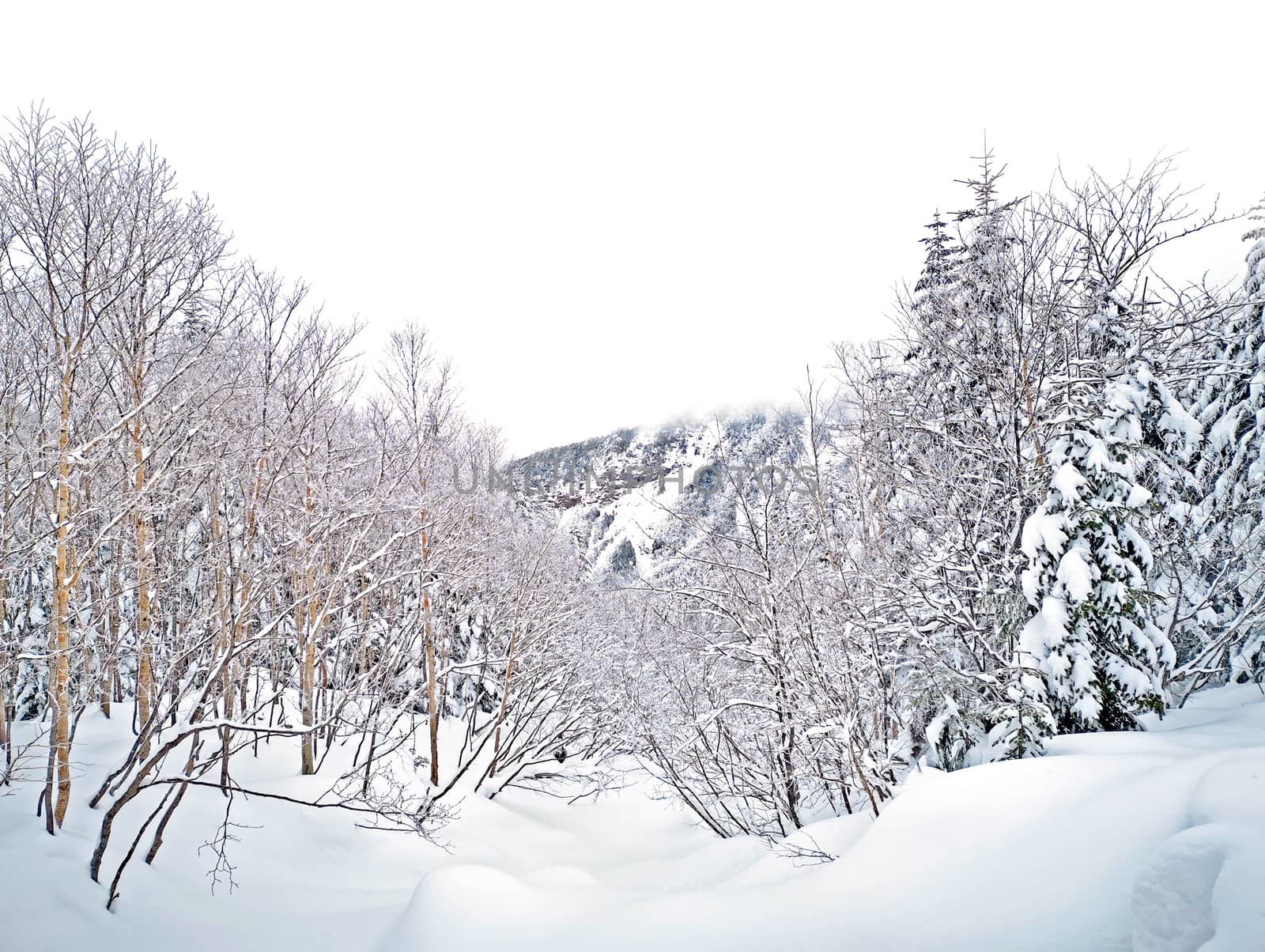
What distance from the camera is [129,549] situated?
12047 mm

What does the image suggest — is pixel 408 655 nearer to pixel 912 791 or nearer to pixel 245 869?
pixel 245 869

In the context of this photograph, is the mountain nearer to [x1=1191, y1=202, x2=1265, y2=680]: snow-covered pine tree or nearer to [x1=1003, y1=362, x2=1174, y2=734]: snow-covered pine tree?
[x1=1003, y1=362, x2=1174, y2=734]: snow-covered pine tree

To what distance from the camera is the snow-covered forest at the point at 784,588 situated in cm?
584

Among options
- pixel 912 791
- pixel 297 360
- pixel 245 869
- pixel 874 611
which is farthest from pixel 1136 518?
pixel 297 360

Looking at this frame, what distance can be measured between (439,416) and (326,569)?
16.2ft

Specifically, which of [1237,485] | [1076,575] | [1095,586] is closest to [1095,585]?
[1095,586]

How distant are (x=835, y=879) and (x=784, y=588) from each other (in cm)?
369

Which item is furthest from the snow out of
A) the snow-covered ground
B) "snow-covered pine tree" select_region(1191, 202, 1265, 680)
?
"snow-covered pine tree" select_region(1191, 202, 1265, 680)

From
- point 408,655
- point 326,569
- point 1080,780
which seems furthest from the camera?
point 408,655

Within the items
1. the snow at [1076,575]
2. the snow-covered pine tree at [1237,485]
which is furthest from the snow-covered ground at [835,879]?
the snow at [1076,575]

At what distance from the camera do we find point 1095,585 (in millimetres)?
6746

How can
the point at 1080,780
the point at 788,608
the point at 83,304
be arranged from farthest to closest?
the point at 788,608 → the point at 83,304 → the point at 1080,780

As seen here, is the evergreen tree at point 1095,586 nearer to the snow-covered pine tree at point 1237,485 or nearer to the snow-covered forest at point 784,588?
the snow-covered forest at point 784,588

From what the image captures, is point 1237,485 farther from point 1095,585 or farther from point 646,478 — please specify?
point 646,478
